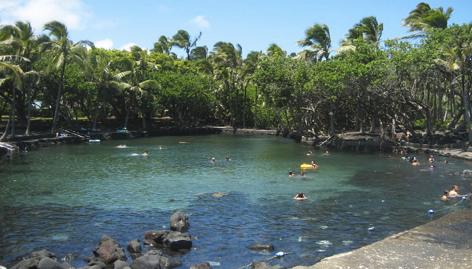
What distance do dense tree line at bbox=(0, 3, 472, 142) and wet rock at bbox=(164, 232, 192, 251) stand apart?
87.9 ft

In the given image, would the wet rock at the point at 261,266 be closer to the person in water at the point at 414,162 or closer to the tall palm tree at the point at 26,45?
the person in water at the point at 414,162

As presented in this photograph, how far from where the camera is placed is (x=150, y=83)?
86.1 metres

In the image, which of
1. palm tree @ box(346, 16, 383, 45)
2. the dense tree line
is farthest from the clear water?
palm tree @ box(346, 16, 383, 45)

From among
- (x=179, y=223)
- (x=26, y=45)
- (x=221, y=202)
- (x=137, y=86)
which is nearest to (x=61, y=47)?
(x=26, y=45)

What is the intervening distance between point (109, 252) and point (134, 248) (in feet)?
4.63

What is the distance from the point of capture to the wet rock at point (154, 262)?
17.9 meters

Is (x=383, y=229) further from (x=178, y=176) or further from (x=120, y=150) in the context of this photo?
(x=120, y=150)

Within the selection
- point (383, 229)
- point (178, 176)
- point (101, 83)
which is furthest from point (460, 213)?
point (101, 83)

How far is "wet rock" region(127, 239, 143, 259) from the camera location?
20.5 metres

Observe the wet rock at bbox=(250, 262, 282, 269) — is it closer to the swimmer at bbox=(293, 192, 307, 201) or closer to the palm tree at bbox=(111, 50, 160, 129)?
the swimmer at bbox=(293, 192, 307, 201)

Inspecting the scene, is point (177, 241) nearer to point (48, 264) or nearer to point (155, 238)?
point (155, 238)

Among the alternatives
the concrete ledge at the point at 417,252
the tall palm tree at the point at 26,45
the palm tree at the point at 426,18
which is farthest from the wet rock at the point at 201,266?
the palm tree at the point at 426,18

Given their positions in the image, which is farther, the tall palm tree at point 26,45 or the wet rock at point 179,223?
the tall palm tree at point 26,45

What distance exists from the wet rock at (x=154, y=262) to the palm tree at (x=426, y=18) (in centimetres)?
5206
